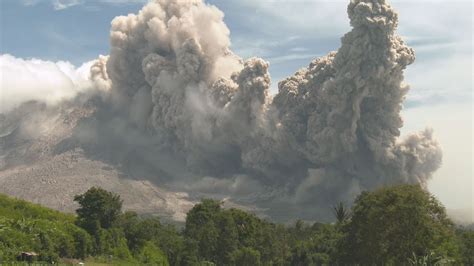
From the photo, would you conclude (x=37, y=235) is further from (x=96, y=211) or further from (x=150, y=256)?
(x=150, y=256)

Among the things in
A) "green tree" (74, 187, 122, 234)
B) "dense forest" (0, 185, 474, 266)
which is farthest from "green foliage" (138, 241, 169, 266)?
"green tree" (74, 187, 122, 234)

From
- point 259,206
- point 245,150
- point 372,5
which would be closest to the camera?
point 372,5

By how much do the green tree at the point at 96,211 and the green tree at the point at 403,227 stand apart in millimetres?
22854

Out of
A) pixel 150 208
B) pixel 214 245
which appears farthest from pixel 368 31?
pixel 150 208

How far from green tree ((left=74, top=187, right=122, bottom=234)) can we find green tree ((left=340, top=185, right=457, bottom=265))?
22.9 m

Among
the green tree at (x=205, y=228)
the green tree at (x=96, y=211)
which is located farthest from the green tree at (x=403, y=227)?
the green tree at (x=205, y=228)

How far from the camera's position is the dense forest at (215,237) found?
4216cm

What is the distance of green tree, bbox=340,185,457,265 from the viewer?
44125 millimetres

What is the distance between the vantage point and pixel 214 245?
241 feet

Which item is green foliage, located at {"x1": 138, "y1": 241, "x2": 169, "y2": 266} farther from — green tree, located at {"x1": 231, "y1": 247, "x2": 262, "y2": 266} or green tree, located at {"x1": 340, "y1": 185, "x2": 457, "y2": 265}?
green tree, located at {"x1": 340, "y1": 185, "x2": 457, "y2": 265}

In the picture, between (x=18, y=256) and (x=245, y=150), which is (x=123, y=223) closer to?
(x=18, y=256)

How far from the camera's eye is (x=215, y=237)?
72.7m

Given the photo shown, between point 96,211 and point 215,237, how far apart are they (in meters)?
18.9

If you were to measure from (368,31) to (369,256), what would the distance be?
281 feet
